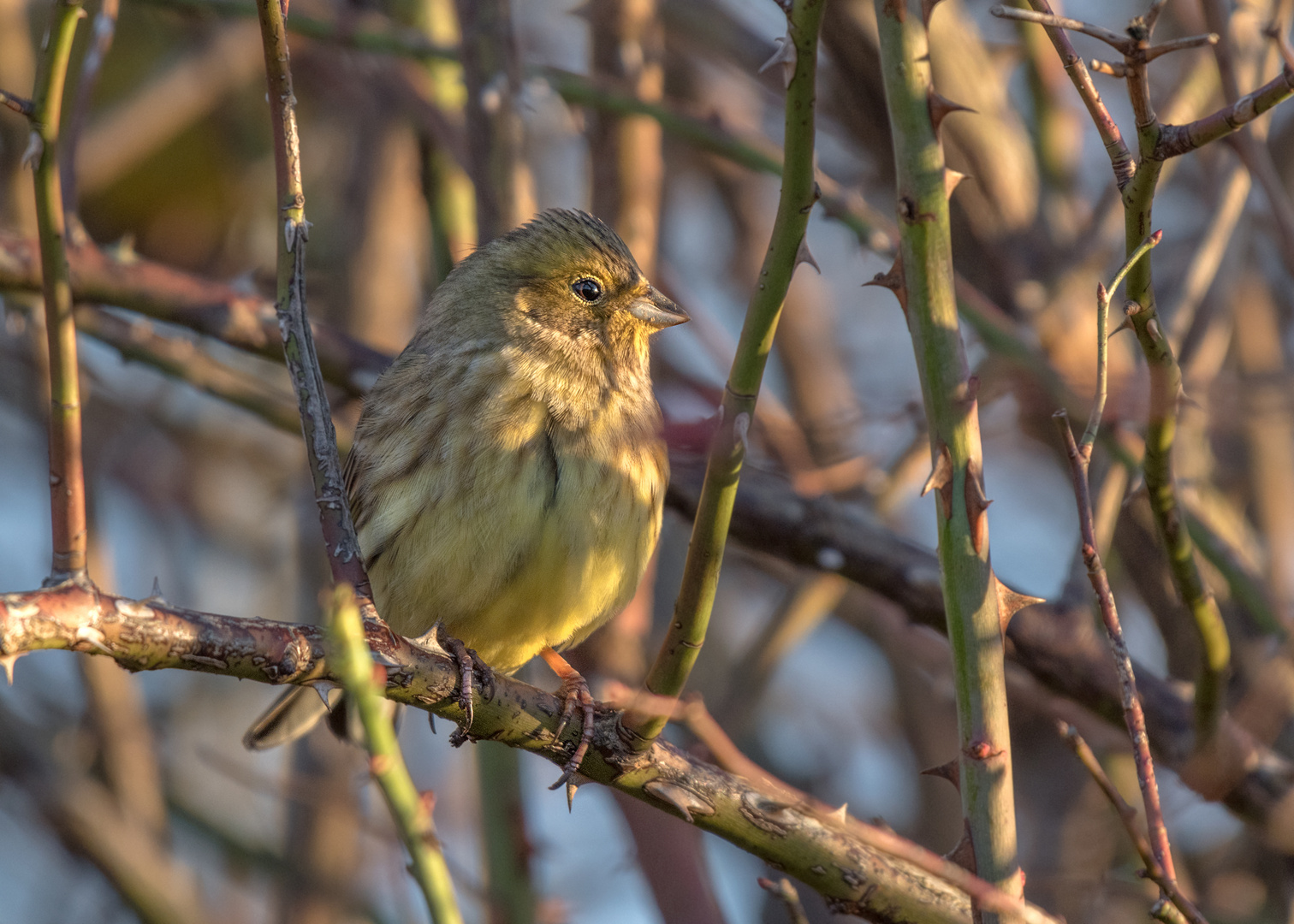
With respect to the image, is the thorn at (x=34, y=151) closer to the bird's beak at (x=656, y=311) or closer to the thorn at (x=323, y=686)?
the thorn at (x=323, y=686)

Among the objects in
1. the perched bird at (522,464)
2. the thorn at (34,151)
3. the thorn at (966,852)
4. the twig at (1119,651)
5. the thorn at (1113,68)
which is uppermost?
the perched bird at (522,464)

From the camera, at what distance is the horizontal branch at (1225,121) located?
1724 mm

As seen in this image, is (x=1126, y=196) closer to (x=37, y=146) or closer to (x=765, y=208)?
(x=37, y=146)

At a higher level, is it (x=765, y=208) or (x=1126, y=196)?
(x=765, y=208)

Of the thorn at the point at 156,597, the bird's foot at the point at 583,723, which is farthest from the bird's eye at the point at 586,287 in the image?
the thorn at the point at 156,597

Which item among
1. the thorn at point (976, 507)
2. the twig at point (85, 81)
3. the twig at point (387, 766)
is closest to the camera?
the twig at point (387, 766)

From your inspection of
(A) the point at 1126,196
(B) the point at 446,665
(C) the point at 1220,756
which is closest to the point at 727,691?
(C) the point at 1220,756

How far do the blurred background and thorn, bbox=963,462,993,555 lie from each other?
1.14 m

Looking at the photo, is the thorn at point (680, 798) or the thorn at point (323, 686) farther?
the thorn at point (680, 798)

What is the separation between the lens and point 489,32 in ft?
13.5

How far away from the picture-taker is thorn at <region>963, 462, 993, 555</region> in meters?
1.97

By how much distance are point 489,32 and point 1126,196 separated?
264 centimetres

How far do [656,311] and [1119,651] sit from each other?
2179 mm

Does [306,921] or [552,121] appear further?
[552,121]
